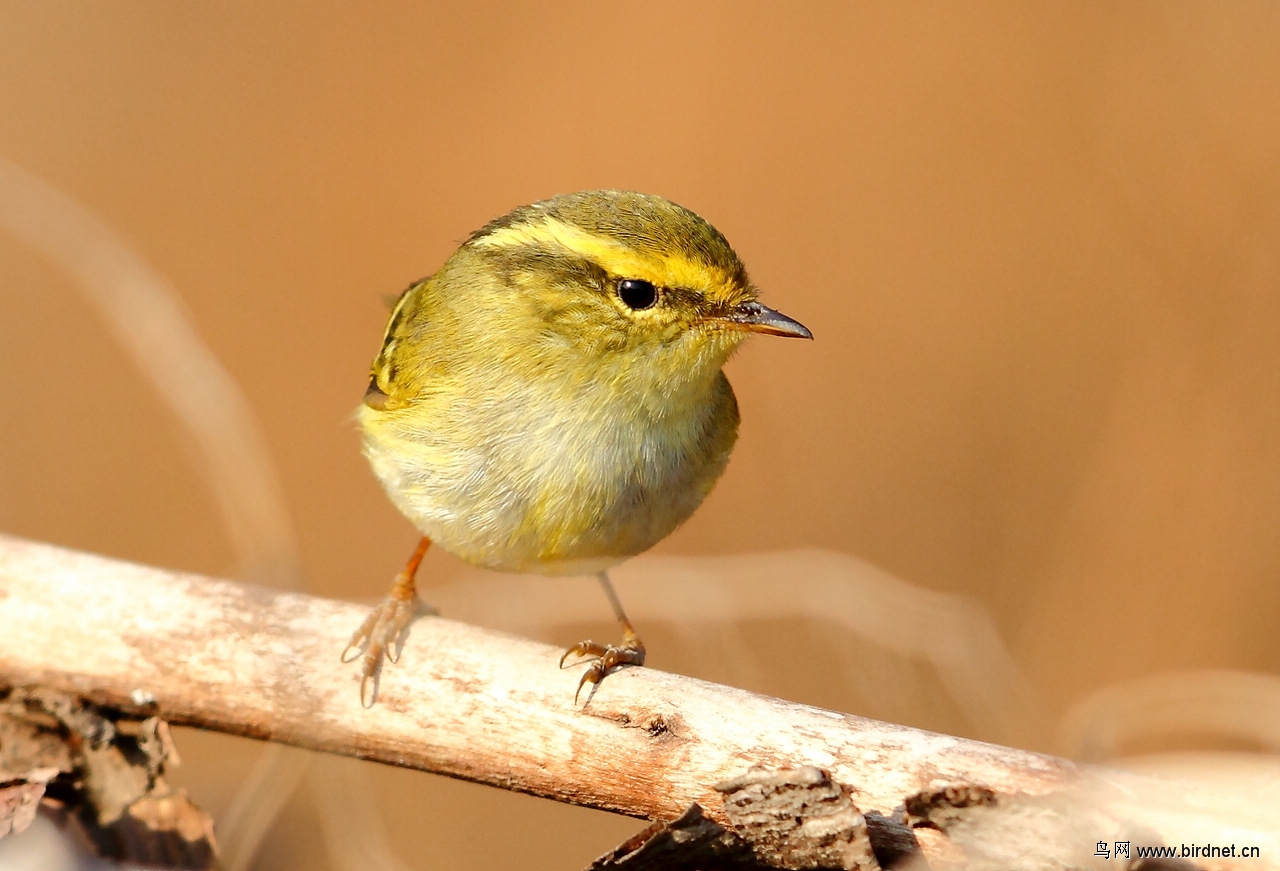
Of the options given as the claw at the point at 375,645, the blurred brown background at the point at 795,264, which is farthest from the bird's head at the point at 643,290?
the blurred brown background at the point at 795,264

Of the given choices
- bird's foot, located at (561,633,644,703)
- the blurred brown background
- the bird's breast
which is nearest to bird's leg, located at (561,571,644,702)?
bird's foot, located at (561,633,644,703)

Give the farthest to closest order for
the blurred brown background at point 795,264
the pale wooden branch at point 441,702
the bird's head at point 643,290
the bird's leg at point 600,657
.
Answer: the blurred brown background at point 795,264
the bird's head at point 643,290
the bird's leg at point 600,657
the pale wooden branch at point 441,702

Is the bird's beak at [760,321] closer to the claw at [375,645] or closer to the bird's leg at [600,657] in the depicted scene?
the bird's leg at [600,657]

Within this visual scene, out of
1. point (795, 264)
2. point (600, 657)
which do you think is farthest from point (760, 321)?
point (795, 264)

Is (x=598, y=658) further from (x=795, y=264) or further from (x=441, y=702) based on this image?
(x=795, y=264)

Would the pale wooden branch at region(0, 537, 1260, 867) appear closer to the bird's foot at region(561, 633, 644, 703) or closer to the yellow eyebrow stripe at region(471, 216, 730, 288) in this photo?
the bird's foot at region(561, 633, 644, 703)

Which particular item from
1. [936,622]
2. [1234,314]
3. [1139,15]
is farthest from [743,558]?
[1139,15]
